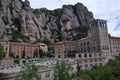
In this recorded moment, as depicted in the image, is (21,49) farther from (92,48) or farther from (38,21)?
(92,48)

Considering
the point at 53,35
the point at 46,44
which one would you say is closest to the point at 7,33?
the point at 46,44

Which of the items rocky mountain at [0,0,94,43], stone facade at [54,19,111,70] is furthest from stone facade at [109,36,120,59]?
rocky mountain at [0,0,94,43]

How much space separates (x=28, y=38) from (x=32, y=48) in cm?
1223

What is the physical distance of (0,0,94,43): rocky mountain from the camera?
121m

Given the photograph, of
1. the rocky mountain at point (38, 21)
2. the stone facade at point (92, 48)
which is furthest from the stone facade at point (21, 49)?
the stone facade at point (92, 48)

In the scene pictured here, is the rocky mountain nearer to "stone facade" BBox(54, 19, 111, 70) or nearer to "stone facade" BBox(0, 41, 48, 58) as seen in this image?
"stone facade" BBox(0, 41, 48, 58)

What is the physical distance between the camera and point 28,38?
123 m

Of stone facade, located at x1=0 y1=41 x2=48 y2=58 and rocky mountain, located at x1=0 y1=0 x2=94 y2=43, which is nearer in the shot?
stone facade, located at x1=0 y1=41 x2=48 y2=58

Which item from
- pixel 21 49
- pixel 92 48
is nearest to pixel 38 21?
pixel 21 49

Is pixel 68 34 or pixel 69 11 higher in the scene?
pixel 69 11

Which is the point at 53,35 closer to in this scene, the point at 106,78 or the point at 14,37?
the point at 14,37

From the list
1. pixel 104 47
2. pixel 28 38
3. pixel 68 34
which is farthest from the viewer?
pixel 68 34

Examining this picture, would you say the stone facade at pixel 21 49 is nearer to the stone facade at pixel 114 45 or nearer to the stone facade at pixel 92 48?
the stone facade at pixel 92 48

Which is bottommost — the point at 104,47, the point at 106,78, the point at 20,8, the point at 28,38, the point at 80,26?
the point at 106,78
